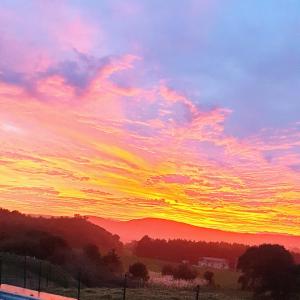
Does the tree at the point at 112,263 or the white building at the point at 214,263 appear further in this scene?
the white building at the point at 214,263

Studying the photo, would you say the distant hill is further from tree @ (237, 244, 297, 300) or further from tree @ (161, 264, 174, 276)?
tree @ (237, 244, 297, 300)

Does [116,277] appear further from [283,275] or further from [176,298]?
[176,298]

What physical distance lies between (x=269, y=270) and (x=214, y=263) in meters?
45.8

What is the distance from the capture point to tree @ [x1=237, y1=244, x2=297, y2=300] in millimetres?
49219

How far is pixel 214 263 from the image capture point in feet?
328

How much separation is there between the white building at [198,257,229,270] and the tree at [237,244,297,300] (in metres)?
30.3

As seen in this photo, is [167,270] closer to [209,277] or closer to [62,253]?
[209,277]

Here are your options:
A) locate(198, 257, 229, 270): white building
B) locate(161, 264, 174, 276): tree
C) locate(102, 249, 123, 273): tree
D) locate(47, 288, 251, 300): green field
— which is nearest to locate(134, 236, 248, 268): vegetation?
locate(198, 257, 229, 270): white building

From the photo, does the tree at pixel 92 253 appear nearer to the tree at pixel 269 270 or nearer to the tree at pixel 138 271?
the tree at pixel 138 271

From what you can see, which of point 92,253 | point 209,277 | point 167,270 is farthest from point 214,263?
point 92,253

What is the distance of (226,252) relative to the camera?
359ft

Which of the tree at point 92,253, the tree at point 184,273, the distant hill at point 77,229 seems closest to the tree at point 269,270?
the tree at point 184,273

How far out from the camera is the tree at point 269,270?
49219 mm

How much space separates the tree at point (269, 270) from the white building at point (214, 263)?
3030cm
